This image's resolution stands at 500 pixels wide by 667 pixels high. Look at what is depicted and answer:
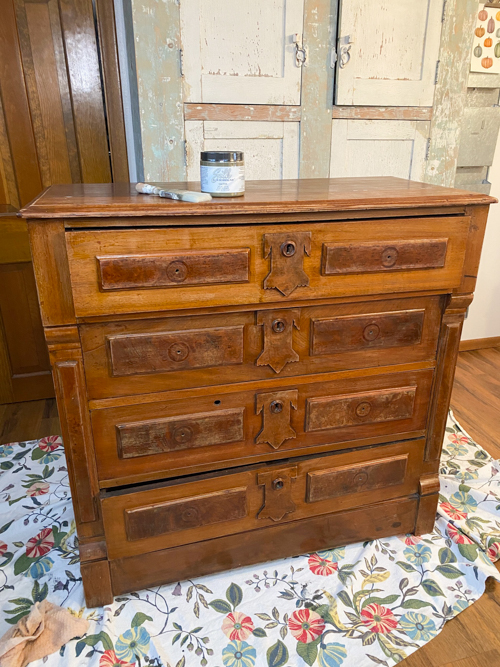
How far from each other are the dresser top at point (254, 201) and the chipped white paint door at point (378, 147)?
515mm

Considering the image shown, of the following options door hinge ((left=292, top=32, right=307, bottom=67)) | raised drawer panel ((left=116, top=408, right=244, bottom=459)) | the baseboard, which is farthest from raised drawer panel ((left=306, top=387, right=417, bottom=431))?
the baseboard

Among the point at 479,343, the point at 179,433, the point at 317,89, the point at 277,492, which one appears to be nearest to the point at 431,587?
the point at 277,492

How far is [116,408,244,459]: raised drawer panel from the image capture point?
1.24 m

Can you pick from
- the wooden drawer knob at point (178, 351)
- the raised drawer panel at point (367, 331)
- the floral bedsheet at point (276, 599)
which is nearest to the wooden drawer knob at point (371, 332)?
the raised drawer panel at point (367, 331)

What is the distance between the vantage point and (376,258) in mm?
1243

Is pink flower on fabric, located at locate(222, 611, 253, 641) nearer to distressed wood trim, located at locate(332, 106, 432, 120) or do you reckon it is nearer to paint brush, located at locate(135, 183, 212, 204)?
paint brush, located at locate(135, 183, 212, 204)

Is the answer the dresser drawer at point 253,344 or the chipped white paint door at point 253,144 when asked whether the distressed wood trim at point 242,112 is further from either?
the dresser drawer at point 253,344

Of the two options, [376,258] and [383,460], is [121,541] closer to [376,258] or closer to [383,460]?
[383,460]

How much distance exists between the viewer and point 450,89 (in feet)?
6.38

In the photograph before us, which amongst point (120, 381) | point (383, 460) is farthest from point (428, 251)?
point (120, 381)

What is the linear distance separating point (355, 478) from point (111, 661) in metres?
0.80

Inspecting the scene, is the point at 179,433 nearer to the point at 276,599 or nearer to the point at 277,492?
the point at 277,492

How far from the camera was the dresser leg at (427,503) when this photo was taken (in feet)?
5.09

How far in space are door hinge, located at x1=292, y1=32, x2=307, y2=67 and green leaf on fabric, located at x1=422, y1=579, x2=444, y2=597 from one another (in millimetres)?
1747
